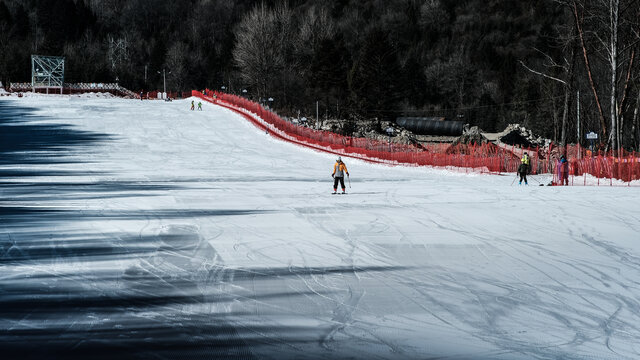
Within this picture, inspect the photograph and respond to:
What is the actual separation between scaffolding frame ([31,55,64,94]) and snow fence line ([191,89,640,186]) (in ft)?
144

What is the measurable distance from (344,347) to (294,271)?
119 inches

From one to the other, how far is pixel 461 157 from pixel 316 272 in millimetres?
23778

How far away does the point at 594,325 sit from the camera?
22.8ft

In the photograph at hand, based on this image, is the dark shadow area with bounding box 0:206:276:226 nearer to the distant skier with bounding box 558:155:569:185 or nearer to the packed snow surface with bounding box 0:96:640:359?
the packed snow surface with bounding box 0:96:640:359

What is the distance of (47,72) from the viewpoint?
279 ft

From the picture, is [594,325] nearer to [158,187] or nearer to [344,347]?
[344,347]

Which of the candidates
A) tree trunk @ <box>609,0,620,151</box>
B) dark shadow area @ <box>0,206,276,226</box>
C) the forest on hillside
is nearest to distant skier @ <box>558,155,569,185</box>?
tree trunk @ <box>609,0,620,151</box>

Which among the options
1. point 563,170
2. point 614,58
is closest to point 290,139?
point 614,58

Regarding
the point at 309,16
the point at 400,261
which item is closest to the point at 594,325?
the point at 400,261

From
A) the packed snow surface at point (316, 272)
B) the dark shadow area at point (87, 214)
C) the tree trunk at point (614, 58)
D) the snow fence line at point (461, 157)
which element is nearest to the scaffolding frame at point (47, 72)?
the snow fence line at point (461, 157)

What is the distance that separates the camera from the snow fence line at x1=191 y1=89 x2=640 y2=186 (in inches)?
963

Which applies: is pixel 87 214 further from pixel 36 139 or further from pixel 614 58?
pixel 36 139

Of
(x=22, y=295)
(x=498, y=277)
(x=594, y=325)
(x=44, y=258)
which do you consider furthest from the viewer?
(x=44, y=258)

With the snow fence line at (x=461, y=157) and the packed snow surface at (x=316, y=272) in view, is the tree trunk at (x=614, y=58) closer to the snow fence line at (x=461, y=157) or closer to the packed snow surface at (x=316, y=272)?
the snow fence line at (x=461, y=157)
